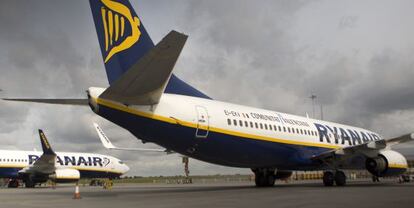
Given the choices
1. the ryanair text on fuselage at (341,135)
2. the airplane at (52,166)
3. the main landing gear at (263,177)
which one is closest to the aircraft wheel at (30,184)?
the airplane at (52,166)

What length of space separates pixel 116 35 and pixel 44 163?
26.3 m

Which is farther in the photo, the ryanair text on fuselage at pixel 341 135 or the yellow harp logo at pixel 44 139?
the yellow harp logo at pixel 44 139

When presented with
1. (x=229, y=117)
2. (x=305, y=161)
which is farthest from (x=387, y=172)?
(x=229, y=117)

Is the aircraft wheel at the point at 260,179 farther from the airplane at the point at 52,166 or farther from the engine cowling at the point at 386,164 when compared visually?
the airplane at the point at 52,166

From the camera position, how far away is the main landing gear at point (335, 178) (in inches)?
820

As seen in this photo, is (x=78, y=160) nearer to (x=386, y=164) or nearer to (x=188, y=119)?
(x=188, y=119)

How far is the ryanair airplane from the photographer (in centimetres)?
1203

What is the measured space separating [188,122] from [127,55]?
3.33 m

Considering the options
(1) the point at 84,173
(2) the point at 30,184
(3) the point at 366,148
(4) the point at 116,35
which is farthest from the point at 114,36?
(1) the point at 84,173

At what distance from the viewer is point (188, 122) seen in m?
14.8

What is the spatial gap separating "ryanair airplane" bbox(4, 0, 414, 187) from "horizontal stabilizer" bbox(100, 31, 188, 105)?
0.08 feet

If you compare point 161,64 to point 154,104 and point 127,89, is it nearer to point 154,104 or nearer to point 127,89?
point 127,89

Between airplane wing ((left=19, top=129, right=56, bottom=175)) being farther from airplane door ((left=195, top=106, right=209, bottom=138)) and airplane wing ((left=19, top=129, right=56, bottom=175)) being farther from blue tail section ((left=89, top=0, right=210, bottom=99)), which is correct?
airplane door ((left=195, top=106, right=209, bottom=138))

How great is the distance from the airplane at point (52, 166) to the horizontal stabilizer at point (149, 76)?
78.5 ft
